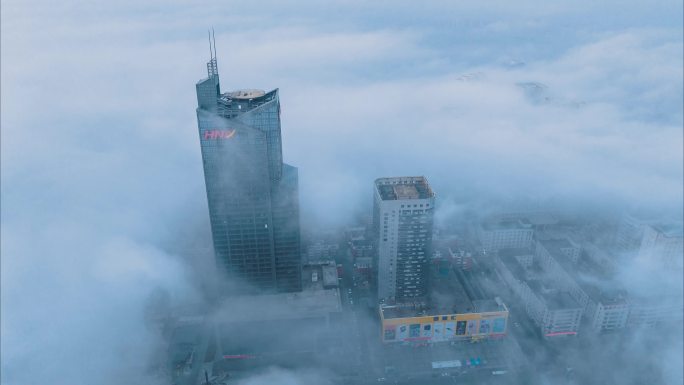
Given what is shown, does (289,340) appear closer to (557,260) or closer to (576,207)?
(557,260)

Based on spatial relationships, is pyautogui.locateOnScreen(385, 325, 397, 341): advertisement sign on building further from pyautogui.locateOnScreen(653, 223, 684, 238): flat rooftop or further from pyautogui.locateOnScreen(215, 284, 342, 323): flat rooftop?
pyautogui.locateOnScreen(653, 223, 684, 238): flat rooftop

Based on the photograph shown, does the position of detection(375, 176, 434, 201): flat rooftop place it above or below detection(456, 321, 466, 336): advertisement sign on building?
above

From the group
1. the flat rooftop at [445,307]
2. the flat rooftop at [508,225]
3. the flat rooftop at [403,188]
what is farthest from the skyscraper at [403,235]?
the flat rooftop at [508,225]

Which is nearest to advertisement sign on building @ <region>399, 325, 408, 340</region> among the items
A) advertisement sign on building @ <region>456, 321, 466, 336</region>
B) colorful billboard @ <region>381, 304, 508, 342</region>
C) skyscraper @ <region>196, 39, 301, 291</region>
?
colorful billboard @ <region>381, 304, 508, 342</region>

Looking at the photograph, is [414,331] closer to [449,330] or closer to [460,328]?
[449,330]

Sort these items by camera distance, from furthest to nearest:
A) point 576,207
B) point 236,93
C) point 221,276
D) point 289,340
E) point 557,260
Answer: point 576,207, point 557,260, point 221,276, point 289,340, point 236,93

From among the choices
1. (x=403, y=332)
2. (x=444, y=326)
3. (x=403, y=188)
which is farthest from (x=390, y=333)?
(x=403, y=188)

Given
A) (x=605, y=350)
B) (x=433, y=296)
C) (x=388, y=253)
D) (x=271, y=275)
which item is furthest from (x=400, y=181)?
(x=605, y=350)
